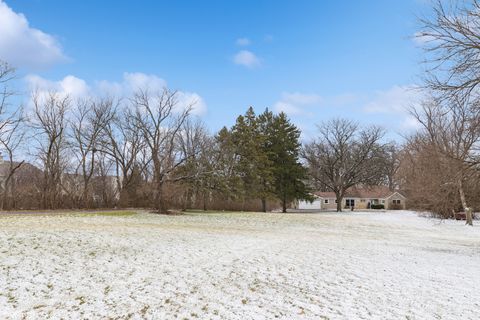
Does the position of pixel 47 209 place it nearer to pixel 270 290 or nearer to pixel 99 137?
pixel 99 137

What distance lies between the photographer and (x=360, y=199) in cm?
7331

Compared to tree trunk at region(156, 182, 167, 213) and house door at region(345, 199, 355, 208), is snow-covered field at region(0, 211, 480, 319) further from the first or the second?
house door at region(345, 199, 355, 208)

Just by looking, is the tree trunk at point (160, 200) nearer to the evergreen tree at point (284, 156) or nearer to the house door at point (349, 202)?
the evergreen tree at point (284, 156)

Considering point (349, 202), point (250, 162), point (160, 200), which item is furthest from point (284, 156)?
point (349, 202)

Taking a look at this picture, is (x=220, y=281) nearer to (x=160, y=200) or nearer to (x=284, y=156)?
(x=160, y=200)

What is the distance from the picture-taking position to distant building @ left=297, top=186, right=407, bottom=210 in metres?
70.8

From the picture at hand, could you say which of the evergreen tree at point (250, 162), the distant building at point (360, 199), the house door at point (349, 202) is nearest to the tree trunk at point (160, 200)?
the evergreen tree at point (250, 162)

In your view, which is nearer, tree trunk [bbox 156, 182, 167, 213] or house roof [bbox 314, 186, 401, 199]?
tree trunk [bbox 156, 182, 167, 213]

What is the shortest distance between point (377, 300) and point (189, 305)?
11.2 feet

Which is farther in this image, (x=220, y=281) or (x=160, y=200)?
(x=160, y=200)

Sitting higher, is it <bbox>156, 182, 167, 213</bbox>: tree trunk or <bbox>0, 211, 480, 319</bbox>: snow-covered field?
<bbox>156, 182, 167, 213</bbox>: tree trunk

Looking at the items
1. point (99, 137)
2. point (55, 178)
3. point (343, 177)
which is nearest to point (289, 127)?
point (343, 177)

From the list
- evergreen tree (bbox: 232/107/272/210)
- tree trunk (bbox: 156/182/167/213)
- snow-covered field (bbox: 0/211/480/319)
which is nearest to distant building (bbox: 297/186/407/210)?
evergreen tree (bbox: 232/107/272/210)

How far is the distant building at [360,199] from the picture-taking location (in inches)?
2785
